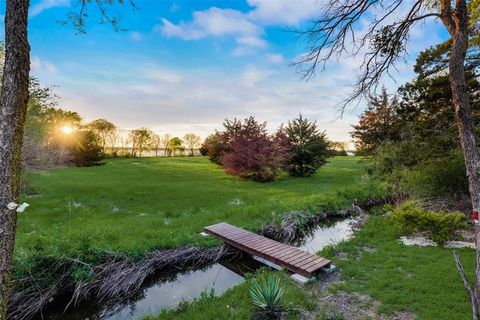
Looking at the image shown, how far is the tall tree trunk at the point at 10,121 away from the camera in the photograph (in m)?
2.51

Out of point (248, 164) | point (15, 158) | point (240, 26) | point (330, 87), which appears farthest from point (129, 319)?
point (248, 164)

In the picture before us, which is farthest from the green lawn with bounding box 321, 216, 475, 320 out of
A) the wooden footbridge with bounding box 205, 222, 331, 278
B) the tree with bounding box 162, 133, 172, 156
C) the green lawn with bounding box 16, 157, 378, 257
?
the tree with bounding box 162, 133, 172, 156

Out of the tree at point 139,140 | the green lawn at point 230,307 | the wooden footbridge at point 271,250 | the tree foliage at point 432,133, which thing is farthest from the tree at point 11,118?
the tree at point 139,140

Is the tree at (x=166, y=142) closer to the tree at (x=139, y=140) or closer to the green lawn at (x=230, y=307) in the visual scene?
the tree at (x=139, y=140)

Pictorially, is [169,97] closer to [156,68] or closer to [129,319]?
[156,68]

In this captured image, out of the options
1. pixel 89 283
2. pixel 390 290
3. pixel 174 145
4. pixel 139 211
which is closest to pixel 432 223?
pixel 390 290

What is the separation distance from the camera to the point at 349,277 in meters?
5.39

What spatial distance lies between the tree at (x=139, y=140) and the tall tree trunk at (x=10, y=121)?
44.7 meters

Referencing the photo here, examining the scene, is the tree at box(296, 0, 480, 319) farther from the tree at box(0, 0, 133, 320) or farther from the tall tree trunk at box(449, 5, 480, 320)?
the tree at box(0, 0, 133, 320)

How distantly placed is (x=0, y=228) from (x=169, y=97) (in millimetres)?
12478

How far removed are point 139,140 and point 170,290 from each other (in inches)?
1719

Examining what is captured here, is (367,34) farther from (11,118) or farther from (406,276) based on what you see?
(11,118)

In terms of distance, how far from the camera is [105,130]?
43562 mm

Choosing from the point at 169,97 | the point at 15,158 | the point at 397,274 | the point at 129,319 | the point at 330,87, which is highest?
the point at 169,97
